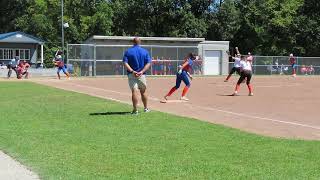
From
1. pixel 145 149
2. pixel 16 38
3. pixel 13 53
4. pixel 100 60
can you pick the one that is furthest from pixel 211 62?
pixel 145 149

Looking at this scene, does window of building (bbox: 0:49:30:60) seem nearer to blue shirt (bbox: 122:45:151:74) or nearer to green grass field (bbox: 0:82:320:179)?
green grass field (bbox: 0:82:320:179)

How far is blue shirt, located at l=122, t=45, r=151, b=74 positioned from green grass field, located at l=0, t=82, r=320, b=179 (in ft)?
3.90

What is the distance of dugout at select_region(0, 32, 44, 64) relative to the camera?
6070 cm

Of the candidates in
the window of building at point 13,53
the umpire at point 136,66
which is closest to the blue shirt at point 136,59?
the umpire at point 136,66

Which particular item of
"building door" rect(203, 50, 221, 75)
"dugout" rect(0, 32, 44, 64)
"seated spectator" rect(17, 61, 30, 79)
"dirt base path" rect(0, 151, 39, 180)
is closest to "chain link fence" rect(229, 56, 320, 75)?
"building door" rect(203, 50, 221, 75)

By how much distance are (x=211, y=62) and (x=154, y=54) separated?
528cm

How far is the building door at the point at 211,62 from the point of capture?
48125mm

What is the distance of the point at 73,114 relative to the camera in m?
14.5

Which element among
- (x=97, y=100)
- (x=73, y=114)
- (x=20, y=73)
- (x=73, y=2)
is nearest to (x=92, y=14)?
(x=73, y=2)

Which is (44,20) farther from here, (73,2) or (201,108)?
(201,108)

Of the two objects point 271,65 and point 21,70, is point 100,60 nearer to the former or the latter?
point 21,70

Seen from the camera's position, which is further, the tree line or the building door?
the tree line

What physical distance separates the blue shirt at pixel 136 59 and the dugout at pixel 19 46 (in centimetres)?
4862

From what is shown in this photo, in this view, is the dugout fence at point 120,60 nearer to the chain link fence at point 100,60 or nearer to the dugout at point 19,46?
the chain link fence at point 100,60
